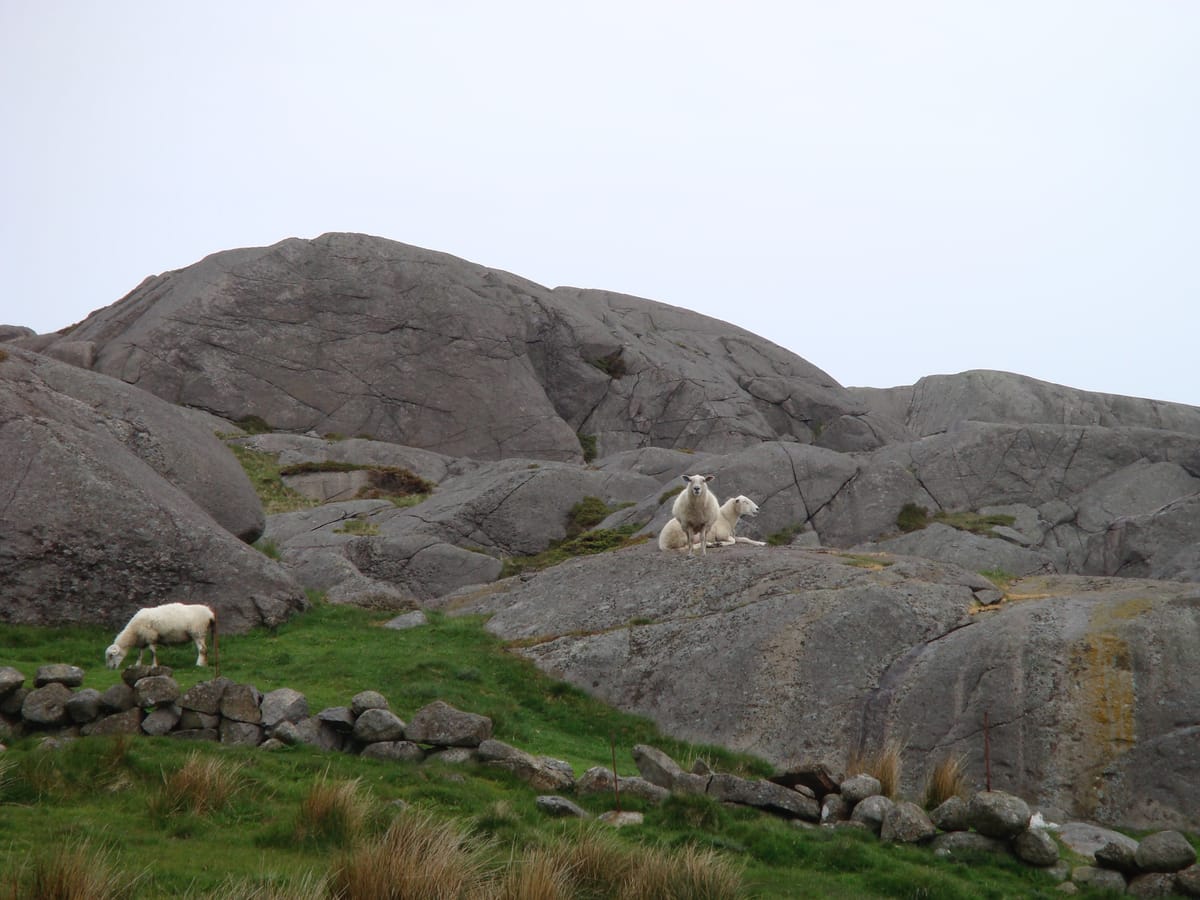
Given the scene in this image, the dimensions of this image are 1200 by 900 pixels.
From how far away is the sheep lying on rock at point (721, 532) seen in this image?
3331cm

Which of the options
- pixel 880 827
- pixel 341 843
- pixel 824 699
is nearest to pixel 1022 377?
pixel 824 699

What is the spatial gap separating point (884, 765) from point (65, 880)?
12.8 m

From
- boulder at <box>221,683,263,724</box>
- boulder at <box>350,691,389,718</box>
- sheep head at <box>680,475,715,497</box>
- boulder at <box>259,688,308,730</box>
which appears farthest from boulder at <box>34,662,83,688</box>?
sheep head at <box>680,475,715,497</box>

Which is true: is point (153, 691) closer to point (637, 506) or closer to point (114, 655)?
point (114, 655)

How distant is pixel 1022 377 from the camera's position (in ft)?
304

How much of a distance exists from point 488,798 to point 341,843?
10.3 feet

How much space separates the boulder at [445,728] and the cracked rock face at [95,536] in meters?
10.3

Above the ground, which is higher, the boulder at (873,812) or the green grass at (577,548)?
the green grass at (577,548)

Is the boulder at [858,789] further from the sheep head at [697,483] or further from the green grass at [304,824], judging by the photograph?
the sheep head at [697,483]

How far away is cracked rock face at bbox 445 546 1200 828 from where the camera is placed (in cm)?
2072

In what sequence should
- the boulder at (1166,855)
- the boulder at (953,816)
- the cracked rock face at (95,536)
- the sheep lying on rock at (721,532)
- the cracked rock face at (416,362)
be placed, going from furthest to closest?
1. the cracked rock face at (416,362)
2. the sheep lying on rock at (721,532)
3. the cracked rock face at (95,536)
4. the boulder at (953,816)
5. the boulder at (1166,855)

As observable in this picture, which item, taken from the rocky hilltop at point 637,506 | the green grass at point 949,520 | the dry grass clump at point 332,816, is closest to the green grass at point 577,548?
the rocky hilltop at point 637,506

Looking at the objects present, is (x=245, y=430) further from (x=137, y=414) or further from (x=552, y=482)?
(x=137, y=414)

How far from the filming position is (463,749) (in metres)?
18.7
